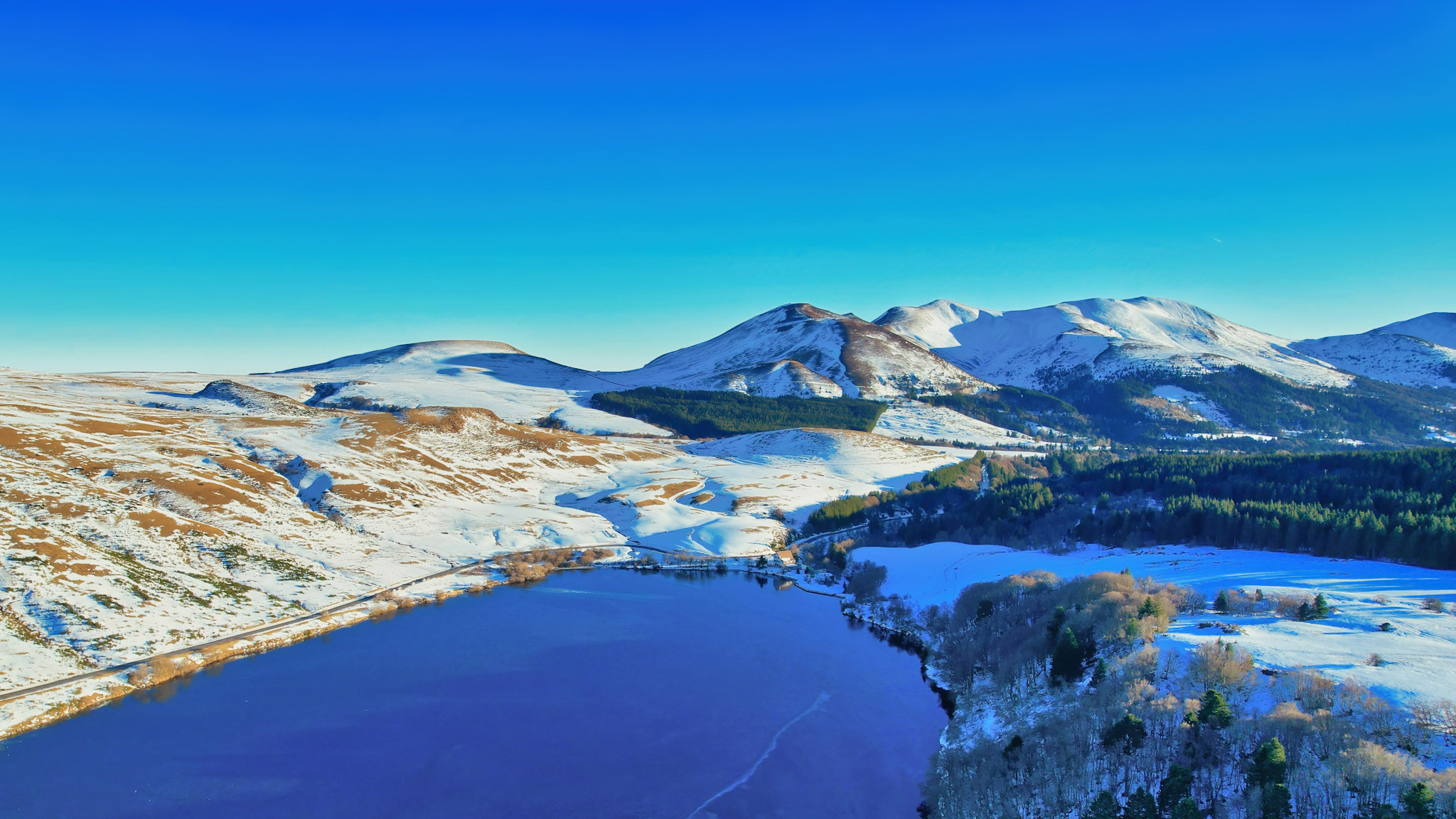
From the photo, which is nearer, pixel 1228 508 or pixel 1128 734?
pixel 1128 734

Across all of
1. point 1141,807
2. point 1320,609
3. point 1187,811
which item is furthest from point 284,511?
point 1320,609

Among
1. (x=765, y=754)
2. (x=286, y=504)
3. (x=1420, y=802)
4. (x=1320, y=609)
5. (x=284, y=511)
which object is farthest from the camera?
(x=286, y=504)

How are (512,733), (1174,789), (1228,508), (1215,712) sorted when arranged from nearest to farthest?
(1174,789) → (1215,712) → (512,733) → (1228,508)

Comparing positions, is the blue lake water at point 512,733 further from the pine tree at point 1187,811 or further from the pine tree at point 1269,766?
the pine tree at point 1269,766

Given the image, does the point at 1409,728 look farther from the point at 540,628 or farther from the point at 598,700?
the point at 540,628

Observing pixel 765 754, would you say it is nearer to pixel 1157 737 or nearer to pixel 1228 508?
pixel 1157 737

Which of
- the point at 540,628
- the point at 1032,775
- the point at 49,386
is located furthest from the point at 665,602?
the point at 49,386

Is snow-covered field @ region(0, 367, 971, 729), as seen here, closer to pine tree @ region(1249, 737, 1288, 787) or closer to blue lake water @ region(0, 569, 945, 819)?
blue lake water @ region(0, 569, 945, 819)
